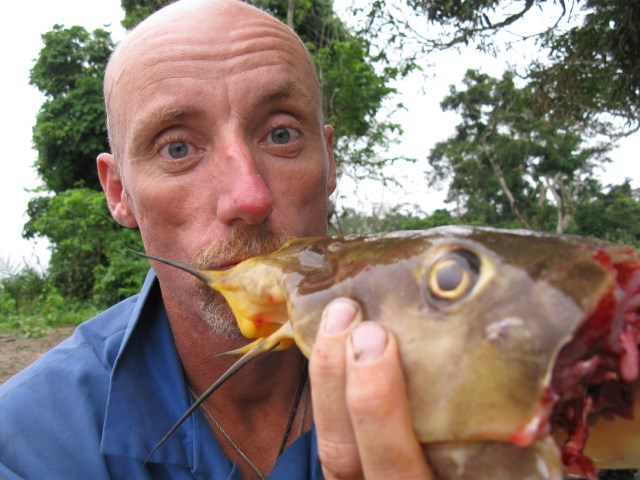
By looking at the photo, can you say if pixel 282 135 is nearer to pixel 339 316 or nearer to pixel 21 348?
pixel 339 316

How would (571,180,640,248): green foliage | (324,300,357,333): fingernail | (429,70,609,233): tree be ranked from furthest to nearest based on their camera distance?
1. (571,180,640,248): green foliage
2. (429,70,609,233): tree
3. (324,300,357,333): fingernail

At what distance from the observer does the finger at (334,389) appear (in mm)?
999

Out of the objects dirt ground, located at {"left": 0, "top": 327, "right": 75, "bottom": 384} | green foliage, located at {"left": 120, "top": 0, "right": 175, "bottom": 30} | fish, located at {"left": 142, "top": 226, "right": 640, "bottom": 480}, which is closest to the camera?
fish, located at {"left": 142, "top": 226, "right": 640, "bottom": 480}

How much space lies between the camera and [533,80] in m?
11.3

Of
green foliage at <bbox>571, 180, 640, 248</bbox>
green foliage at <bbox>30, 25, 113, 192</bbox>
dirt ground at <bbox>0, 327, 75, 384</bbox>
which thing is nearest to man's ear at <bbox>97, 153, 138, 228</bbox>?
dirt ground at <bbox>0, 327, 75, 384</bbox>

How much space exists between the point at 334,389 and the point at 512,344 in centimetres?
34

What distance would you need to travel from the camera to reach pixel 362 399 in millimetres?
972

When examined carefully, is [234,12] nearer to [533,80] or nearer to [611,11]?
[611,11]

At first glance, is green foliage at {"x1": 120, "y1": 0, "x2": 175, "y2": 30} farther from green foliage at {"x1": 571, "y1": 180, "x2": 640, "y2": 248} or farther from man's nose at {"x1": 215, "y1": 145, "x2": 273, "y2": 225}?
green foliage at {"x1": 571, "y1": 180, "x2": 640, "y2": 248}

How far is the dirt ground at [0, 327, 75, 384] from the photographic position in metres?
7.18

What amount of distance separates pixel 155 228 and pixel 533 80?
10.9m

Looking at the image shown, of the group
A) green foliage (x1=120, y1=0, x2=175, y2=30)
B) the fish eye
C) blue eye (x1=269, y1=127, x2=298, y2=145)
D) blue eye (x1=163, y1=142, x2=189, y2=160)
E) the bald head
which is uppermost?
green foliage (x1=120, y1=0, x2=175, y2=30)

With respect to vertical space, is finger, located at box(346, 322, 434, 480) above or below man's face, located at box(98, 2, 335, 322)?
below

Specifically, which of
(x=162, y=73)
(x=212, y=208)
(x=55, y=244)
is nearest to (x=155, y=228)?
(x=212, y=208)
